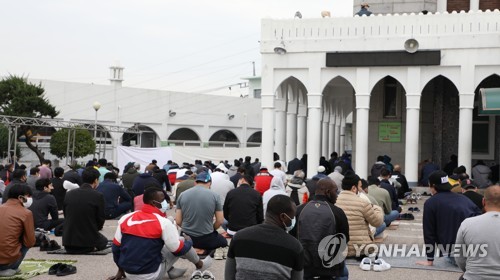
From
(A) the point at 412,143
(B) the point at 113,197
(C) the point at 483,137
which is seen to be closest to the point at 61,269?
(B) the point at 113,197

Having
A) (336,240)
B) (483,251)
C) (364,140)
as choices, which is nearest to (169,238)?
(336,240)

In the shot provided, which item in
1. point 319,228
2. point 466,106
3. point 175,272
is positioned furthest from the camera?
point 466,106

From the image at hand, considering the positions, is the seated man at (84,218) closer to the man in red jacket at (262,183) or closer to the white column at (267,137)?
the man in red jacket at (262,183)

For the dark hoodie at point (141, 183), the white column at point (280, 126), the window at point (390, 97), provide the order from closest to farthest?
the dark hoodie at point (141, 183)
the window at point (390, 97)
the white column at point (280, 126)

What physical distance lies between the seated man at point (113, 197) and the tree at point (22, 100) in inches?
967

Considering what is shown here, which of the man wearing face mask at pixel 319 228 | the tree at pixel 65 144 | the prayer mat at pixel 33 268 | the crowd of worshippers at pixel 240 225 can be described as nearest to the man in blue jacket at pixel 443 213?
the crowd of worshippers at pixel 240 225

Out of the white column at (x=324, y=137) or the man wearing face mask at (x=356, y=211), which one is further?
the white column at (x=324, y=137)

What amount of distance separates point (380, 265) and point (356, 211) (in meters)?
0.99

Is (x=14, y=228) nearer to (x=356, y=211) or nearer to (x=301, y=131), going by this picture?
(x=356, y=211)

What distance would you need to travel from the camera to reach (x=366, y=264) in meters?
9.69

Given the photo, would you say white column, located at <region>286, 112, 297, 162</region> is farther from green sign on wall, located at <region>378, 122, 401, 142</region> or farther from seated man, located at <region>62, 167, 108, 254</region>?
seated man, located at <region>62, 167, 108, 254</region>

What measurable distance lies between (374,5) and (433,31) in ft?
16.7

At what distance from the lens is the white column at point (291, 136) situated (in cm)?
3102

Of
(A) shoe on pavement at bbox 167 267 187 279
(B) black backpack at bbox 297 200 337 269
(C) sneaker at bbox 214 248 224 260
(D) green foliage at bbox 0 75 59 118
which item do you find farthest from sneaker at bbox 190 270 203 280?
(D) green foliage at bbox 0 75 59 118
